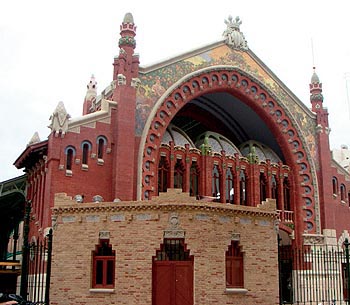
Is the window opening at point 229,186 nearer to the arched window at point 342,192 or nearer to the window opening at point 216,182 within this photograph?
the window opening at point 216,182

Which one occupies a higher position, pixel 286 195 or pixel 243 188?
pixel 243 188

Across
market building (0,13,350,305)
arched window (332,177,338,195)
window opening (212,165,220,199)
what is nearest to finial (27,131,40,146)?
market building (0,13,350,305)

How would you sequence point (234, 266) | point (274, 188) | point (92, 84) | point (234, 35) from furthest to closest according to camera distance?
1. point (92, 84)
2. point (234, 35)
3. point (274, 188)
4. point (234, 266)

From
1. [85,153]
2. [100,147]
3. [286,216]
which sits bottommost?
[286,216]

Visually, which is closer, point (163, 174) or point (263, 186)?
point (163, 174)

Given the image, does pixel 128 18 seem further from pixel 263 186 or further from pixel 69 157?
pixel 263 186

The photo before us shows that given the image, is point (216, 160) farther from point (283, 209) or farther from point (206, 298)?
point (206, 298)

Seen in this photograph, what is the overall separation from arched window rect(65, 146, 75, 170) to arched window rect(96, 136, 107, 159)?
1439mm

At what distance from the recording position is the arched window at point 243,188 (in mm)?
34000

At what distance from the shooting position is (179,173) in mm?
31562

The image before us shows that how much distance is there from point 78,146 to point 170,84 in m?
7.06

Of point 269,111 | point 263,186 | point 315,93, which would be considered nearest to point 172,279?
point 263,186

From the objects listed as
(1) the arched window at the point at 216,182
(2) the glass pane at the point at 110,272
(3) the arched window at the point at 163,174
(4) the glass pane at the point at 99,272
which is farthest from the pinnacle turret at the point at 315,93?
(4) the glass pane at the point at 99,272

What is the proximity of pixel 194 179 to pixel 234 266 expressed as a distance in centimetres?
1292
